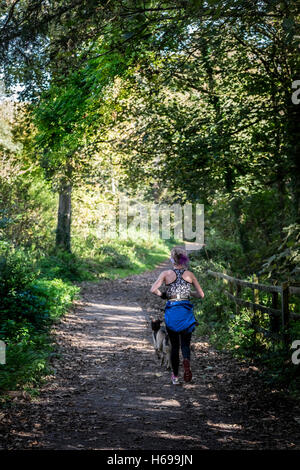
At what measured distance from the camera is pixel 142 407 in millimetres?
6117

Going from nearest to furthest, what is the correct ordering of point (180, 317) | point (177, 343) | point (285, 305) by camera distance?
point (180, 317), point (177, 343), point (285, 305)

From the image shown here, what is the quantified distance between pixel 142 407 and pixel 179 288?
5.89 feet

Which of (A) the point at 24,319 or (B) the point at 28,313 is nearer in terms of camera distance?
(A) the point at 24,319

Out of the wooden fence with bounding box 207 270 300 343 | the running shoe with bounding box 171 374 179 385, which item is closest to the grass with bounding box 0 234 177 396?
the running shoe with bounding box 171 374 179 385

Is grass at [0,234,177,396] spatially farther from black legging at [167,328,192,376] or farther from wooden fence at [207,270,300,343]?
wooden fence at [207,270,300,343]

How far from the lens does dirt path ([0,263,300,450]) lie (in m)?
4.84

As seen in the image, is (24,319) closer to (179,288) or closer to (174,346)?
(174,346)

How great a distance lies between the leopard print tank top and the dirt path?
1.47 metres

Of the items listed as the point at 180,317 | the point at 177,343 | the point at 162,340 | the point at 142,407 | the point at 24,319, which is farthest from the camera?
the point at 24,319

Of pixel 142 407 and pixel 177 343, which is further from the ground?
pixel 177 343

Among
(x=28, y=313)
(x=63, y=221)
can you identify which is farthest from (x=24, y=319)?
(x=63, y=221)

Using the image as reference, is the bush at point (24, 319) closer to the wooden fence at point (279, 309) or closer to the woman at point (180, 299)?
the woman at point (180, 299)

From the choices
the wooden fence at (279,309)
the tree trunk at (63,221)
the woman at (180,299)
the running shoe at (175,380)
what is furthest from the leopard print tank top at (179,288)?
the tree trunk at (63,221)

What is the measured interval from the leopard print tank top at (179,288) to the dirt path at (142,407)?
1475 millimetres
